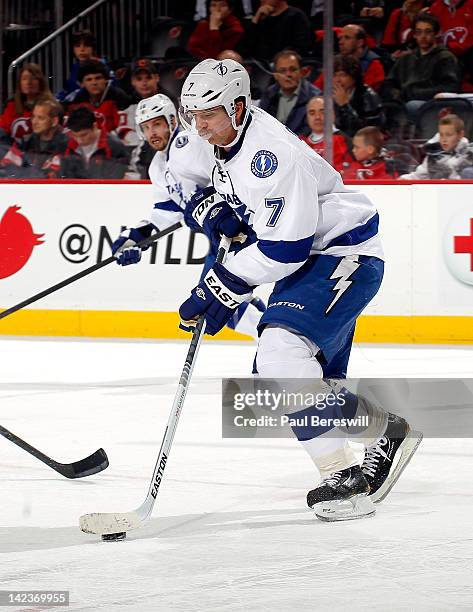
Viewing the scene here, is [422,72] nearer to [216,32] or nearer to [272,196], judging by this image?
[216,32]

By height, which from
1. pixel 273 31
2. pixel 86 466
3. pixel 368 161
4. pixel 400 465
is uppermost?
pixel 273 31

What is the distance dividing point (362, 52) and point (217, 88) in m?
4.52

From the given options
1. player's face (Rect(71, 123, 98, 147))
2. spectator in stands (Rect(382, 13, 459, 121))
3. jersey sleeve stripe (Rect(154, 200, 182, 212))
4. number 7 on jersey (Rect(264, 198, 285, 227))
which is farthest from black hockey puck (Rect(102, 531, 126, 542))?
player's face (Rect(71, 123, 98, 147))

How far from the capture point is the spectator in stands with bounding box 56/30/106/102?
8.09 m

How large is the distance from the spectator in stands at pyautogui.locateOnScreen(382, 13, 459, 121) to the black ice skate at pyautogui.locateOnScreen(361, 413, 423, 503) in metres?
3.83

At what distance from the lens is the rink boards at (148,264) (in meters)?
6.91

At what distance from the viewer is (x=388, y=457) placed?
139 inches

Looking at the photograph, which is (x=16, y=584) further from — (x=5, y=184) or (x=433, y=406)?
(x=5, y=184)

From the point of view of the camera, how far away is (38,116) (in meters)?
7.81

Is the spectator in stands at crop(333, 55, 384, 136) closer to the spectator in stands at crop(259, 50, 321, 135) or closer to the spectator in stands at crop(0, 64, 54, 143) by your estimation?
the spectator in stands at crop(259, 50, 321, 135)

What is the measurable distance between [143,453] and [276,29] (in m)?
4.35

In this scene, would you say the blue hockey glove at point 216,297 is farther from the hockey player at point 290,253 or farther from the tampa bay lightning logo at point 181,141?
the tampa bay lightning logo at point 181,141

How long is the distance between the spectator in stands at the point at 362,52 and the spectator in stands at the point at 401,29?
15cm

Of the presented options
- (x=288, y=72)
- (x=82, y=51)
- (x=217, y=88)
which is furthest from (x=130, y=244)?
(x=82, y=51)
